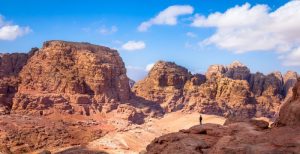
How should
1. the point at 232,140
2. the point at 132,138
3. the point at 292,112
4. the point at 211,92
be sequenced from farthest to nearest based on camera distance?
1. the point at 211,92
2. the point at 132,138
3. the point at 292,112
4. the point at 232,140

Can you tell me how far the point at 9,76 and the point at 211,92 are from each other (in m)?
59.4

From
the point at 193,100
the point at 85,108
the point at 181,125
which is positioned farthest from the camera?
the point at 193,100

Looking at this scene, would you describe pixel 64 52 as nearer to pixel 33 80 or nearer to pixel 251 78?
pixel 33 80

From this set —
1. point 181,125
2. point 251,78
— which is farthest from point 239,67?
point 181,125

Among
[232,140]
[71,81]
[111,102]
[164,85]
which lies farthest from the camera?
[164,85]

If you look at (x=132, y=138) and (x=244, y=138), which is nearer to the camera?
(x=244, y=138)

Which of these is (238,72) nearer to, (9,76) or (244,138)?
(9,76)

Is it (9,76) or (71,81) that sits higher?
(9,76)

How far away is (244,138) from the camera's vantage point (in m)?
20.4

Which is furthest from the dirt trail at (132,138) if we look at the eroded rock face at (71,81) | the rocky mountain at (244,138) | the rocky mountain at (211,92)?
the rocky mountain at (244,138)

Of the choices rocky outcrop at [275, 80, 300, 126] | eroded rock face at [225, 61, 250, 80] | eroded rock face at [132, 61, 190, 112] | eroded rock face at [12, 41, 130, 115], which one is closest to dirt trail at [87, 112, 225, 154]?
eroded rock face at [12, 41, 130, 115]

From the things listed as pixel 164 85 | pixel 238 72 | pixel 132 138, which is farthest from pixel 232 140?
pixel 238 72

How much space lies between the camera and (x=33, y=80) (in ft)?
347

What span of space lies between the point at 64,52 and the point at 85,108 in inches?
736
